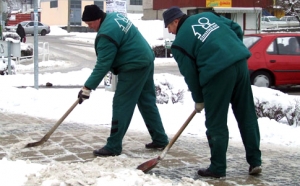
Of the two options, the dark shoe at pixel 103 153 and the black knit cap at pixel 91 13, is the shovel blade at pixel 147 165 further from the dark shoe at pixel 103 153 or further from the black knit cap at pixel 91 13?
the black knit cap at pixel 91 13

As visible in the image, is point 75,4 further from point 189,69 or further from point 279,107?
point 189,69

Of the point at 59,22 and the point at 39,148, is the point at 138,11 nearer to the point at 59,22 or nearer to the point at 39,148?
the point at 59,22

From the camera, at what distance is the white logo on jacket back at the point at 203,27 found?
430 centimetres

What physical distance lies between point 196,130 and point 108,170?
233 cm

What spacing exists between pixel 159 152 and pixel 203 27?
1.73 meters

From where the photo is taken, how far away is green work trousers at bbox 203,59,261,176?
4285 millimetres

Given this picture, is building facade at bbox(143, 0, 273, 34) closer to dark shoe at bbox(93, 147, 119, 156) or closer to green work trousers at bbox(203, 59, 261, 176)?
dark shoe at bbox(93, 147, 119, 156)

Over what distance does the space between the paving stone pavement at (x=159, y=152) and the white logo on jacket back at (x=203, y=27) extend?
128cm

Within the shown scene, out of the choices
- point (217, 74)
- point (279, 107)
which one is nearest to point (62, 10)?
point (279, 107)

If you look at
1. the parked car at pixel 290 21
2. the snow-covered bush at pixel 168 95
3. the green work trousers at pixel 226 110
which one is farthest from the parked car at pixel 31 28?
the green work trousers at pixel 226 110

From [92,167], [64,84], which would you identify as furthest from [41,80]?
[92,167]

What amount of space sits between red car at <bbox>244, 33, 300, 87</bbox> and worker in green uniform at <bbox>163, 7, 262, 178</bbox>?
6.46 meters

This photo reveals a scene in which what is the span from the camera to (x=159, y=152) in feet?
18.0

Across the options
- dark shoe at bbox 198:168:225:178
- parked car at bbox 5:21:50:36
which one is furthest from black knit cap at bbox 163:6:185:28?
parked car at bbox 5:21:50:36
